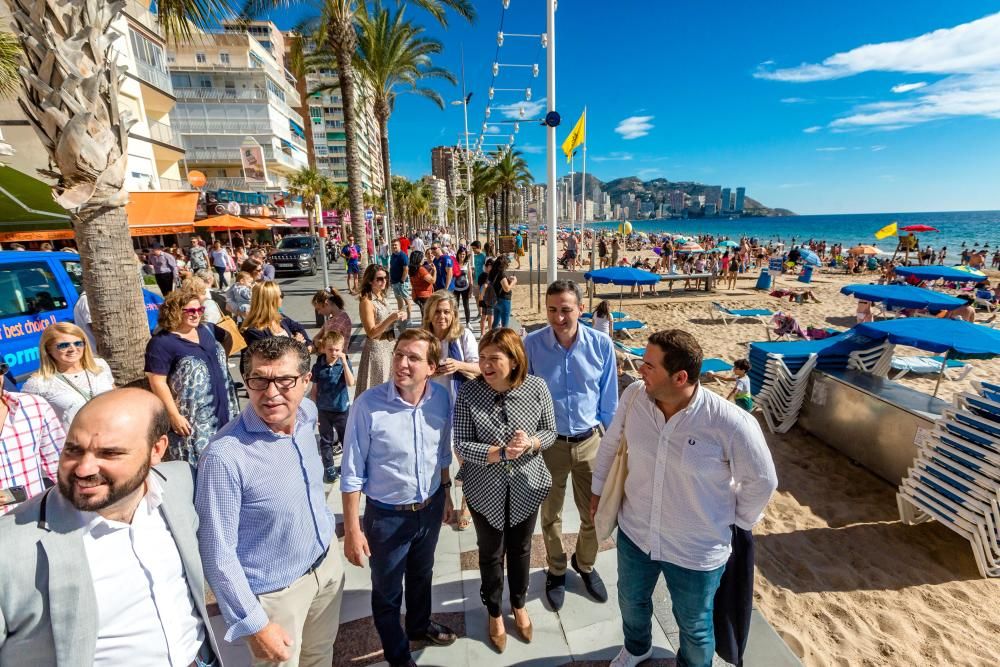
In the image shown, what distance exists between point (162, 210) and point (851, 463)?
2070cm

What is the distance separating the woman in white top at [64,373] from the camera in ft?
9.39

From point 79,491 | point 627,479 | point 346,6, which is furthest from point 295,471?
point 346,6

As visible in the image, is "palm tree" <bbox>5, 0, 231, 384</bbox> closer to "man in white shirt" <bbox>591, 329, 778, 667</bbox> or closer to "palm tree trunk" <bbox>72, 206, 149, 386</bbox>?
"palm tree trunk" <bbox>72, 206, 149, 386</bbox>

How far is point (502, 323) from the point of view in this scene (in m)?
8.98

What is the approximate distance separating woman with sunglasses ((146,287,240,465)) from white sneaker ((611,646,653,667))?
3.04 m

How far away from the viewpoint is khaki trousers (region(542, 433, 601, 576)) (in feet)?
9.77

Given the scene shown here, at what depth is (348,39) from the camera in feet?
41.0

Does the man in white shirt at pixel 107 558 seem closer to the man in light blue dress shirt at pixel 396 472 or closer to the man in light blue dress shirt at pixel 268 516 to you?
the man in light blue dress shirt at pixel 268 516

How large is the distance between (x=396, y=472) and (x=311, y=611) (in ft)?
2.43

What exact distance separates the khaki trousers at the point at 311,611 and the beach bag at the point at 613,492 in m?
1.44

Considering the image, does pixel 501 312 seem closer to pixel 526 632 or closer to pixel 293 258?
pixel 526 632

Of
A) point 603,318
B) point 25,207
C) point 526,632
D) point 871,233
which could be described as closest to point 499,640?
point 526,632

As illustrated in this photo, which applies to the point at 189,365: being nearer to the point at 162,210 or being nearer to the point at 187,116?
the point at 162,210

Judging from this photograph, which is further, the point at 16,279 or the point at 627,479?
the point at 16,279
